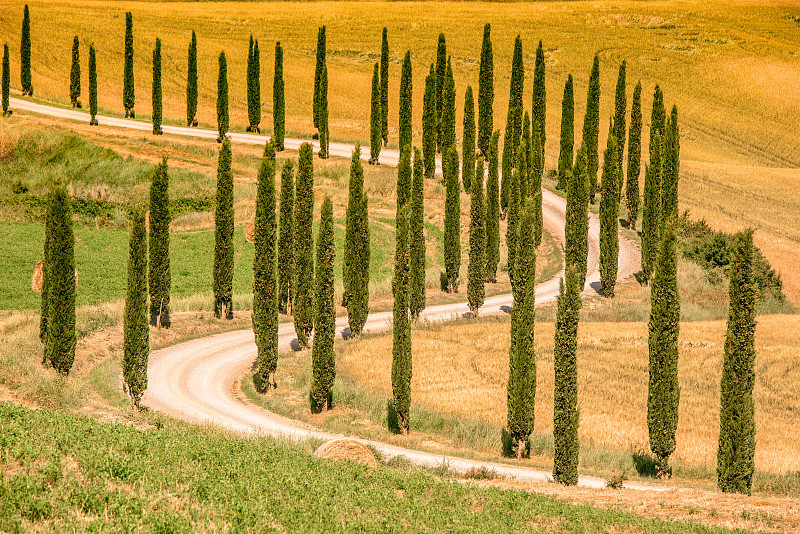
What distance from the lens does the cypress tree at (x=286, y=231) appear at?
139 ft

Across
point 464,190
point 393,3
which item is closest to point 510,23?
point 393,3

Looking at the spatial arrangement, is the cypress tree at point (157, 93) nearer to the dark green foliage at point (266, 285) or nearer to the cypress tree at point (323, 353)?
the dark green foliage at point (266, 285)

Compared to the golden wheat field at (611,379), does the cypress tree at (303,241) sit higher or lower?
higher

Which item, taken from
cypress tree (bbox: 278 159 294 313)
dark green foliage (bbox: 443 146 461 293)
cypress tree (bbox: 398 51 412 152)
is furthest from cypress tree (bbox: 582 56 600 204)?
cypress tree (bbox: 278 159 294 313)

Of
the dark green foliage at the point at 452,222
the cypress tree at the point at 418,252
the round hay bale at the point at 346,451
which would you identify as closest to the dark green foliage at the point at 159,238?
the cypress tree at the point at 418,252

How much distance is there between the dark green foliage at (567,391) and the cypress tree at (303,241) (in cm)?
1637

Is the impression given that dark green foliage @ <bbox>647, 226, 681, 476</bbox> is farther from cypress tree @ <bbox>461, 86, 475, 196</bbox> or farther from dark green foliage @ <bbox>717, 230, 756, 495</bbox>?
cypress tree @ <bbox>461, 86, 475, 196</bbox>

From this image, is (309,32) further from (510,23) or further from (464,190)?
(464,190)

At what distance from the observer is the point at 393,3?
449 ft

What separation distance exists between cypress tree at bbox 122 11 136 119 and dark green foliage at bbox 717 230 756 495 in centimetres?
6590

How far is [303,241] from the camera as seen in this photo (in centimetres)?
4222

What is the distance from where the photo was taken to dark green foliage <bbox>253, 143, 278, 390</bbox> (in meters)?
37.1

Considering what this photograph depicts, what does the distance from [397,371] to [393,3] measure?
115m

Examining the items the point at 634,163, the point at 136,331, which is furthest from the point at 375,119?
the point at 136,331
